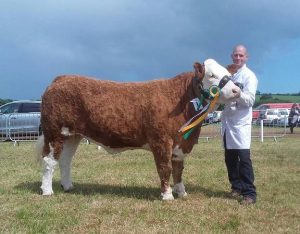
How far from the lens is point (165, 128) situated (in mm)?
6719

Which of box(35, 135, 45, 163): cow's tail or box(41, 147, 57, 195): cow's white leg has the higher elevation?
box(35, 135, 45, 163): cow's tail

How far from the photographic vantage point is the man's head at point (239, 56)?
6.91 meters

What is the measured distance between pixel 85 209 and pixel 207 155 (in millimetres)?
6865

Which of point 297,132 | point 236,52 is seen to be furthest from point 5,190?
point 297,132

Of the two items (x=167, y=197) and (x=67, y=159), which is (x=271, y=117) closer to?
(x=67, y=159)

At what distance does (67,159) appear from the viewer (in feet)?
25.3

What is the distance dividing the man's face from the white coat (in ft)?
0.28

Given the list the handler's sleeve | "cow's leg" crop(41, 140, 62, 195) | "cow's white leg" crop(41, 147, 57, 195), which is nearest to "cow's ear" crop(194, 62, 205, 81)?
the handler's sleeve

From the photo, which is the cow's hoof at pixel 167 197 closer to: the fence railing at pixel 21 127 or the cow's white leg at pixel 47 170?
the cow's white leg at pixel 47 170

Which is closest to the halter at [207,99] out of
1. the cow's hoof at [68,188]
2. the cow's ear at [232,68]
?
the cow's ear at [232,68]

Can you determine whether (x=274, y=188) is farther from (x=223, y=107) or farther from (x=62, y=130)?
(x=62, y=130)

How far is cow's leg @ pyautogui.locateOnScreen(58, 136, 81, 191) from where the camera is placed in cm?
766

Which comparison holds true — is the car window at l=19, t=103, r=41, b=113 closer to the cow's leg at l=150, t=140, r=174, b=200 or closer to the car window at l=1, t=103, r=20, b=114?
the car window at l=1, t=103, r=20, b=114

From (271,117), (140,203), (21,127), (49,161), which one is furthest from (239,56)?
(271,117)
